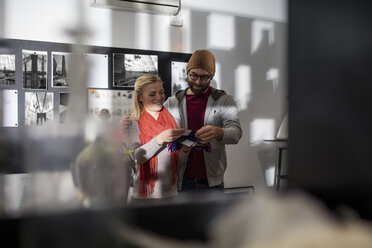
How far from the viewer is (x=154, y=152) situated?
108 cm

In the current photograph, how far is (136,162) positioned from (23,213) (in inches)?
39.4

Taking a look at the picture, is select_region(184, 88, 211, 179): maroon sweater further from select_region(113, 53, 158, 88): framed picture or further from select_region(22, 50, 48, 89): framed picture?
select_region(22, 50, 48, 89): framed picture

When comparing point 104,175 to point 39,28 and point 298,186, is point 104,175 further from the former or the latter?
point 39,28

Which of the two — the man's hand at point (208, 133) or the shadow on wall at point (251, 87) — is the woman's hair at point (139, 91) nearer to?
the man's hand at point (208, 133)

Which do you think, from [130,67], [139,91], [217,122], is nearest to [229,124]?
[217,122]

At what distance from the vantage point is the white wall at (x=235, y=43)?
1.68 meters

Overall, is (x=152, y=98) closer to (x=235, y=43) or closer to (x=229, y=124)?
(x=229, y=124)

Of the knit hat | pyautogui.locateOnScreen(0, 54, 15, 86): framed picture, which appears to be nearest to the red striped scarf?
the knit hat

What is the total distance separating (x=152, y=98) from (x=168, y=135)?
0.60 ft

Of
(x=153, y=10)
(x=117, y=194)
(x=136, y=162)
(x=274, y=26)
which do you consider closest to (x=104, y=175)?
(x=117, y=194)

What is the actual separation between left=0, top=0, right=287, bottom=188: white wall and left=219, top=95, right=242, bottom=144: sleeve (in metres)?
0.57

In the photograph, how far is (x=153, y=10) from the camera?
1.71m

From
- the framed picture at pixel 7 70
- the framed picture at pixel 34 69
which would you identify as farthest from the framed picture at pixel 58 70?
the framed picture at pixel 7 70

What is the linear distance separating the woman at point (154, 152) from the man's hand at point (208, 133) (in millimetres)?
68
